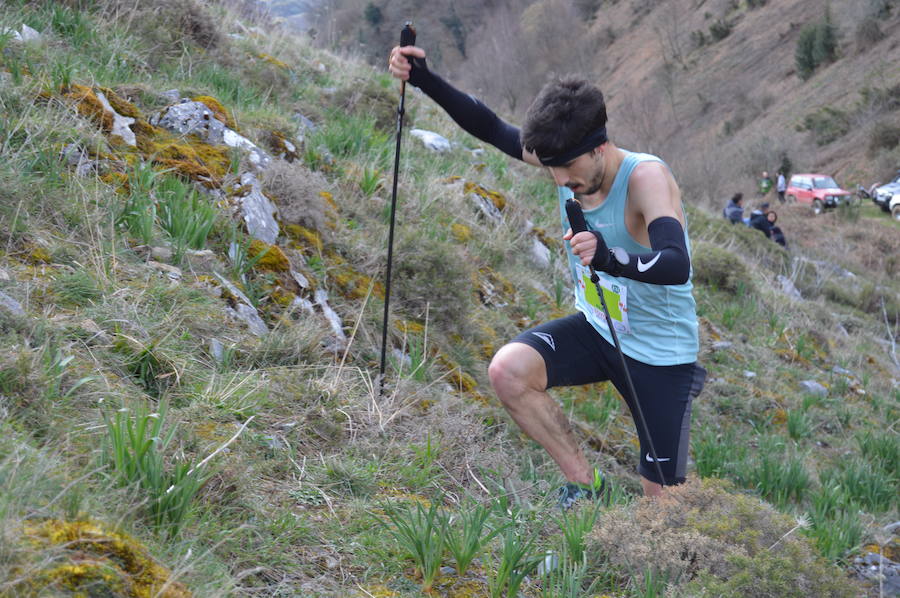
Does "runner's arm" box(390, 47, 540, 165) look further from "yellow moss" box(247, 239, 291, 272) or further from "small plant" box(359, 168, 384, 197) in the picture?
"small plant" box(359, 168, 384, 197)

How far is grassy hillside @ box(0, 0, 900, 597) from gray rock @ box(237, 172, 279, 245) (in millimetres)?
24

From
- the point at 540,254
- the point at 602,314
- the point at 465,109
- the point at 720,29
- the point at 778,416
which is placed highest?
the point at 465,109

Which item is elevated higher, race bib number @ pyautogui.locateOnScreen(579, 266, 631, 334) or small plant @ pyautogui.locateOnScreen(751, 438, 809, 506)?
race bib number @ pyautogui.locateOnScreen(579, 266, 631, 334)

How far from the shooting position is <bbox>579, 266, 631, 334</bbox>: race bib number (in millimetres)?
3389

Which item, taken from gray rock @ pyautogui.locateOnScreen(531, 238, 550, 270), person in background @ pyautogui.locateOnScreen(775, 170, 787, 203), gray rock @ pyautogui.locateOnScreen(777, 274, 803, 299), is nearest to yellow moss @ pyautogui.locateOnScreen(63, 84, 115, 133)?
gray rock @ pyautogui.locateOnScreen(531, 238, 550, 270)

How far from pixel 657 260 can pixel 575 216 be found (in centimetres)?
33

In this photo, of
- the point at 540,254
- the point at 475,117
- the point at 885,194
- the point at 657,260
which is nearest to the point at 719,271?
the point at 540,254

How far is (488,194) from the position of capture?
24.0 ft

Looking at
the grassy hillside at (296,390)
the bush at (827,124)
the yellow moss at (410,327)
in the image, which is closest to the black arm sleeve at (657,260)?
the grassy hillside at (296,390)

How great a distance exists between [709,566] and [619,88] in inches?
2121

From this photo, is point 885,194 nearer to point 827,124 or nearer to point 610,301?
point 827,124

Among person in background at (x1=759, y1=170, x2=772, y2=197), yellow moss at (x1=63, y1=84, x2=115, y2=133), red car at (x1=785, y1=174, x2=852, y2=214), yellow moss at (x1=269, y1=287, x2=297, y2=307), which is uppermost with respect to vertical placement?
A: yellow moss at (x1=63, y1=84, x2=115, y2=133)

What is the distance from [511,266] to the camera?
659cm

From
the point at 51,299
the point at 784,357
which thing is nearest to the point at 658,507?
the point at 51,299
